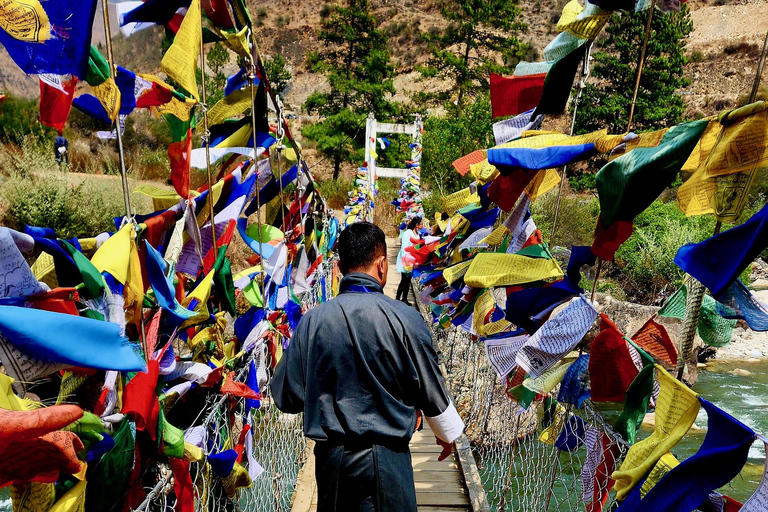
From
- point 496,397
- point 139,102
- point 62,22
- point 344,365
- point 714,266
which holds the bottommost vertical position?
point 496,397

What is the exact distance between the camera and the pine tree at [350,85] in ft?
68.8

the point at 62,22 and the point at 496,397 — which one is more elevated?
the point at 62,22

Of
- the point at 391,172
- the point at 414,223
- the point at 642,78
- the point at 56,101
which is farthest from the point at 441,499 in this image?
the point at 642,78

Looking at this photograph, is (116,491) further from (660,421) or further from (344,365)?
(660,421)

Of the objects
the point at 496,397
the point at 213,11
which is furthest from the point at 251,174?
the point at 496,397

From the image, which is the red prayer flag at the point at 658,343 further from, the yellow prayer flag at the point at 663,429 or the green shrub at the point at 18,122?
the green shrub at the point at 18,122

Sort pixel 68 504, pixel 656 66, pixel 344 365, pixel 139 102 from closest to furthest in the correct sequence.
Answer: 1. pixel 68 504
2. pixel 139 102
3. pixel 344 365
4. pixel 656 66

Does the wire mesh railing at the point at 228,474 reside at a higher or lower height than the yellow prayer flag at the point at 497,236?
lower

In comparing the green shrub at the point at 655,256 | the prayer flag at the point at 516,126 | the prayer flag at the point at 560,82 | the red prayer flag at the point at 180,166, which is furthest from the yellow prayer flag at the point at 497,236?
the green shrub at the point at 655,256

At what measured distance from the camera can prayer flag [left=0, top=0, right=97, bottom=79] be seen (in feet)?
2.86

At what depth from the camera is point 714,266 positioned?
1051 millimetres

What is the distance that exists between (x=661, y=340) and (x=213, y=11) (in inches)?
65.8

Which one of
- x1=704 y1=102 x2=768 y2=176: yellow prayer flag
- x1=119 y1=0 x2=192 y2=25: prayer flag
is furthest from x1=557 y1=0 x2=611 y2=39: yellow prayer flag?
x1=119 y1=0 x2=192 y2=25: prayer flag

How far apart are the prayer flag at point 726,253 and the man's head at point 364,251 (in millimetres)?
875
